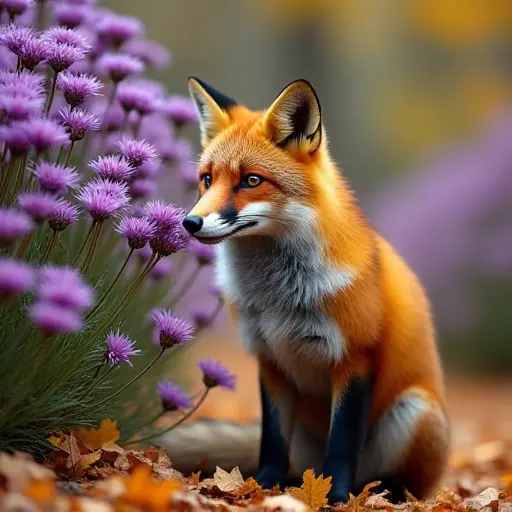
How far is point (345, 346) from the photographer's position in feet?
11.7

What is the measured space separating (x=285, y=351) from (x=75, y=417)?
0.99 m

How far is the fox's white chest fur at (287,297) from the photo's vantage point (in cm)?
358

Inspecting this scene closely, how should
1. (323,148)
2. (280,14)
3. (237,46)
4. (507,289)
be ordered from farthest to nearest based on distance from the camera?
(237,46), (280,14), (507,289), (323,148)

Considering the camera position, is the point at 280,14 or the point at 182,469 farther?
the point at 280,14

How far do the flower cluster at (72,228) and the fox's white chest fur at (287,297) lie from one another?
0.31 metres

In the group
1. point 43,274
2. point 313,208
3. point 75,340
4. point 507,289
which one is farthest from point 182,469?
point 507,289

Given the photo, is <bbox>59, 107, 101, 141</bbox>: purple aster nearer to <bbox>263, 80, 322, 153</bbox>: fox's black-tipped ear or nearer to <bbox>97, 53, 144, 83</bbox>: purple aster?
<bbox>97, 53, 144, 83</bbox>: purple aster

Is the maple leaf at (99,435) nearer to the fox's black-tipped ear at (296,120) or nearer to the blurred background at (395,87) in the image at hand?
the fox's black-tipped ear at (296,120)

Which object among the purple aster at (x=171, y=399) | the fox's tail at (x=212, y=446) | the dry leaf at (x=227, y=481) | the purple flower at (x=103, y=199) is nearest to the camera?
the purple flower at (x=103, y=199)

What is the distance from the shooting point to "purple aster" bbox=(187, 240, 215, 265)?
4219 millimetres

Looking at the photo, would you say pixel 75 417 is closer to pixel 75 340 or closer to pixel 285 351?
pixel 75 340

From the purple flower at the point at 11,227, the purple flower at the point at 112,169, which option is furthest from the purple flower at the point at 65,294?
the purple flower at the point at 112,169

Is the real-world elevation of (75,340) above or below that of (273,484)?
above

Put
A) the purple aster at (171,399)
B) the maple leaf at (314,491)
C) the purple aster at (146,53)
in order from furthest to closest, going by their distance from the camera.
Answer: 1. the purple aster at (146,53)
2. the purple aster at (171,399)
3. the maple leaf at (314,491)
